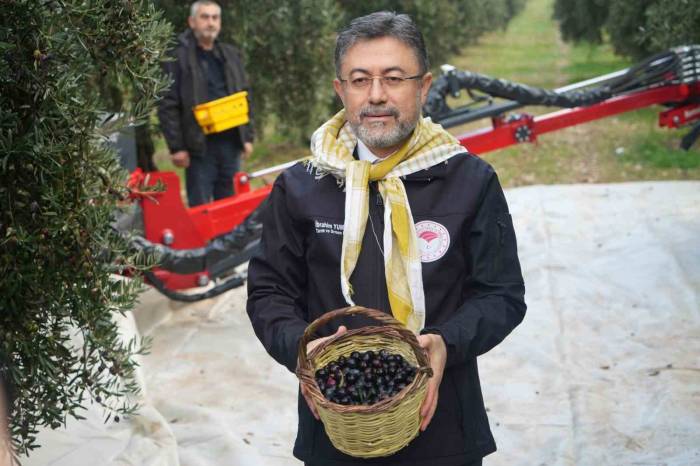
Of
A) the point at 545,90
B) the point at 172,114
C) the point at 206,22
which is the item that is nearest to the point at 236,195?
the point at 172,114

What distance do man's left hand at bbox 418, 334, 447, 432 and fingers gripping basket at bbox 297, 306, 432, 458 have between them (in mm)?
26

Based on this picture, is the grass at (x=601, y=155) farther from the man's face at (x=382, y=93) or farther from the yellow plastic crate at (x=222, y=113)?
the man's face at (x=382, y=93)

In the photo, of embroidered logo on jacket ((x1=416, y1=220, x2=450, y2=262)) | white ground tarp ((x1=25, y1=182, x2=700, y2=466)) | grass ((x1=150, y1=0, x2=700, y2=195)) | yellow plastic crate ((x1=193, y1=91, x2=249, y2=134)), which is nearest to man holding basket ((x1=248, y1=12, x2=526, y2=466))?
embroidered logo on jacket ((x1=416, y1=220, x2=450, y2=262))

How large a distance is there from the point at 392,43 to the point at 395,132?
0.23m

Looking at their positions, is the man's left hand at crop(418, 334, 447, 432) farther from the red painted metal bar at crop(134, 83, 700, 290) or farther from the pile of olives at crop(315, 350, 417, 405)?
the red painted metal bar at crop(134, 83, 700, 290)

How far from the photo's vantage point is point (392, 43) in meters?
2.47

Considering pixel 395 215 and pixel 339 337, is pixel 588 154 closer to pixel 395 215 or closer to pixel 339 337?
pixel 395 215

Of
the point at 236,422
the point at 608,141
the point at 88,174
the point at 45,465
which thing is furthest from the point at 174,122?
the point at 608,141

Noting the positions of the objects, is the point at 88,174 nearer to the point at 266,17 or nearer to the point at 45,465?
the point at 45,465

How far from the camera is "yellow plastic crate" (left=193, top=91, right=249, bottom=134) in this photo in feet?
23.0

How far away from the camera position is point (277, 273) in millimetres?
2535

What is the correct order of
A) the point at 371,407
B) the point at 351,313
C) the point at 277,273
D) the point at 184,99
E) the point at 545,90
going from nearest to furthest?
1. the point at 371,407
2. the point at 351,313
3. the point at 277,273
4. the point at 545,90
5. the point at 184,99

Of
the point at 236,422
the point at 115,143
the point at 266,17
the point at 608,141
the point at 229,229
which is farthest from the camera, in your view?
the point at 608,141

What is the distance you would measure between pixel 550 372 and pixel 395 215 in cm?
324
